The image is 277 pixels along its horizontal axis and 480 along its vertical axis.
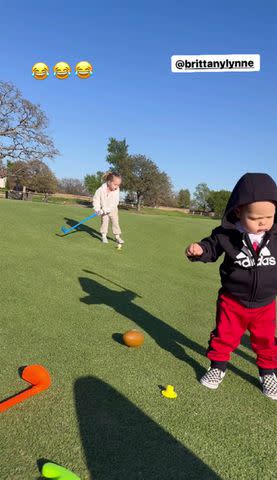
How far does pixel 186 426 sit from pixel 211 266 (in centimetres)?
674

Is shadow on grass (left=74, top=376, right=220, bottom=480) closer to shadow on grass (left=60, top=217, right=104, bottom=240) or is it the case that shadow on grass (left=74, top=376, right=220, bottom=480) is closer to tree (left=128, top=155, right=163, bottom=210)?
shadow on grass (left=60, top=217, right=104, bottom=240)

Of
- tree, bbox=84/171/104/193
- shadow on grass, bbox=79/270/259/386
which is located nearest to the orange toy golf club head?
shadow on grass, bbox=79/270/259/386

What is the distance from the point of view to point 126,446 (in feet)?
6.65

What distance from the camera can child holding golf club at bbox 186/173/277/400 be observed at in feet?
9.22

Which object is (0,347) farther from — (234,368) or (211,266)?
(211,266)

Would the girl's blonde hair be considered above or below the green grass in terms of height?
above

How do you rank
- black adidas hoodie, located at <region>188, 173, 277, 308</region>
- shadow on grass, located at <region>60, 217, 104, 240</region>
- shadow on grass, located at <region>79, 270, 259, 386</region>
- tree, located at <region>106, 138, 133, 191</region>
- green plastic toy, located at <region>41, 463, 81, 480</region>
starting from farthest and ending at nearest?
1. tree, located at <region>106, 138, 133, 191</region>
2. shadow on grass, located at <region>60, 217, 104, 240</region>
3. shadow on grass, located at <region>79, 270, 259, 386</region>
4. black adidas hoodie, located at <region>188, 173, 277, 308</region>
5. green plastic toy, located at <region>41, 463, 81, 480</region>

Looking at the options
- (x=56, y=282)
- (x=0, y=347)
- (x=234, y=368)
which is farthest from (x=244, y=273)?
(x=56, y=282)

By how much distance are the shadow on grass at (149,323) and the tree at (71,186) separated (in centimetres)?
9465

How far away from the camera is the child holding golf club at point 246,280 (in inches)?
111

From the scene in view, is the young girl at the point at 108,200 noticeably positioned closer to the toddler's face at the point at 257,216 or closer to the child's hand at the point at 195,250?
the child's hand at the point at 195,250

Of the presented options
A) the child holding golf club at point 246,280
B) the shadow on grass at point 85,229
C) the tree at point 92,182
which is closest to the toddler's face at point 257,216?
the child holding golf club at point 246,280

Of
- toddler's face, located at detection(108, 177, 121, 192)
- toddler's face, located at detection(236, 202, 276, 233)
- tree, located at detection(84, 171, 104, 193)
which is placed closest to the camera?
toddler's face, located at detection(236, 202, 276, 233)

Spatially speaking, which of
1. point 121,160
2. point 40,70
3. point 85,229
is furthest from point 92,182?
point 85,229
